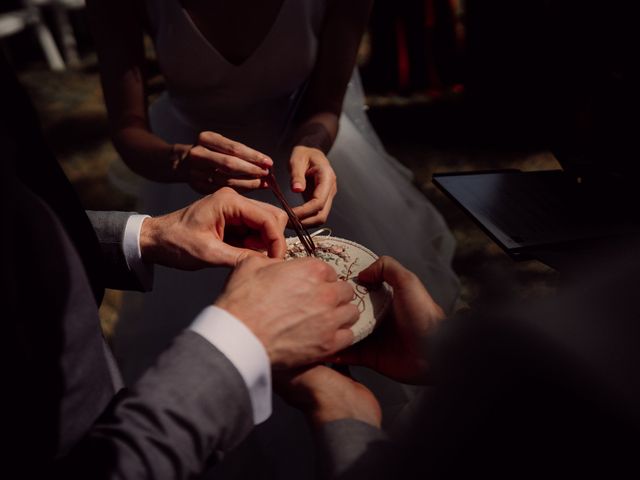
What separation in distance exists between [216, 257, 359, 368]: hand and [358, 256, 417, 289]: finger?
11 cm

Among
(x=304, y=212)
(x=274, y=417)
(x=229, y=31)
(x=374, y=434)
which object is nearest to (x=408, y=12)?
(x=229, y=31)

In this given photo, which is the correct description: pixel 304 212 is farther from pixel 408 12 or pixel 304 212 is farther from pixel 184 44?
pixel 408 12

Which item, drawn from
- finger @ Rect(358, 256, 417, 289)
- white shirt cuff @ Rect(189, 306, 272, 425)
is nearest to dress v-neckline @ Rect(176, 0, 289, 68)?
finger @ Rect(358, 256, 417, 289)

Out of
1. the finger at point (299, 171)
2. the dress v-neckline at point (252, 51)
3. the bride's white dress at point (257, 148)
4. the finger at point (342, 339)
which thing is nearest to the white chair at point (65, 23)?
the bride's white dress at point (257, 148)

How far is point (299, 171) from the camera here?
1.09 metres

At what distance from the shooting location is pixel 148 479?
0.53 metres

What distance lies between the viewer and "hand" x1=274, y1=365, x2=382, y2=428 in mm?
689

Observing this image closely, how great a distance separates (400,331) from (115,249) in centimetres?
57

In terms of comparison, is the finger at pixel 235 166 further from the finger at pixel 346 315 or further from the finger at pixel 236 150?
the finger at pixel 346 315

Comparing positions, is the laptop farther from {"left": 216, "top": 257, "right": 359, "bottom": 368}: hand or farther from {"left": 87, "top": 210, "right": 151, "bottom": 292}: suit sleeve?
{"left": 87, "top": 210, "right": 151, "bottom": 292}: suit sleeve

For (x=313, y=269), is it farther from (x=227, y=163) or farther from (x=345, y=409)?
(x=227, y=163)

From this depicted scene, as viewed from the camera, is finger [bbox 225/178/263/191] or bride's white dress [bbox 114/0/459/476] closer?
finger [bbox 225/178/263/191]

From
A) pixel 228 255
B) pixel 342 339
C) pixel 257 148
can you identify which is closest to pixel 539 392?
pixel 342 339

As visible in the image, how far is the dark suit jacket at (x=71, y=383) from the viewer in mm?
506
